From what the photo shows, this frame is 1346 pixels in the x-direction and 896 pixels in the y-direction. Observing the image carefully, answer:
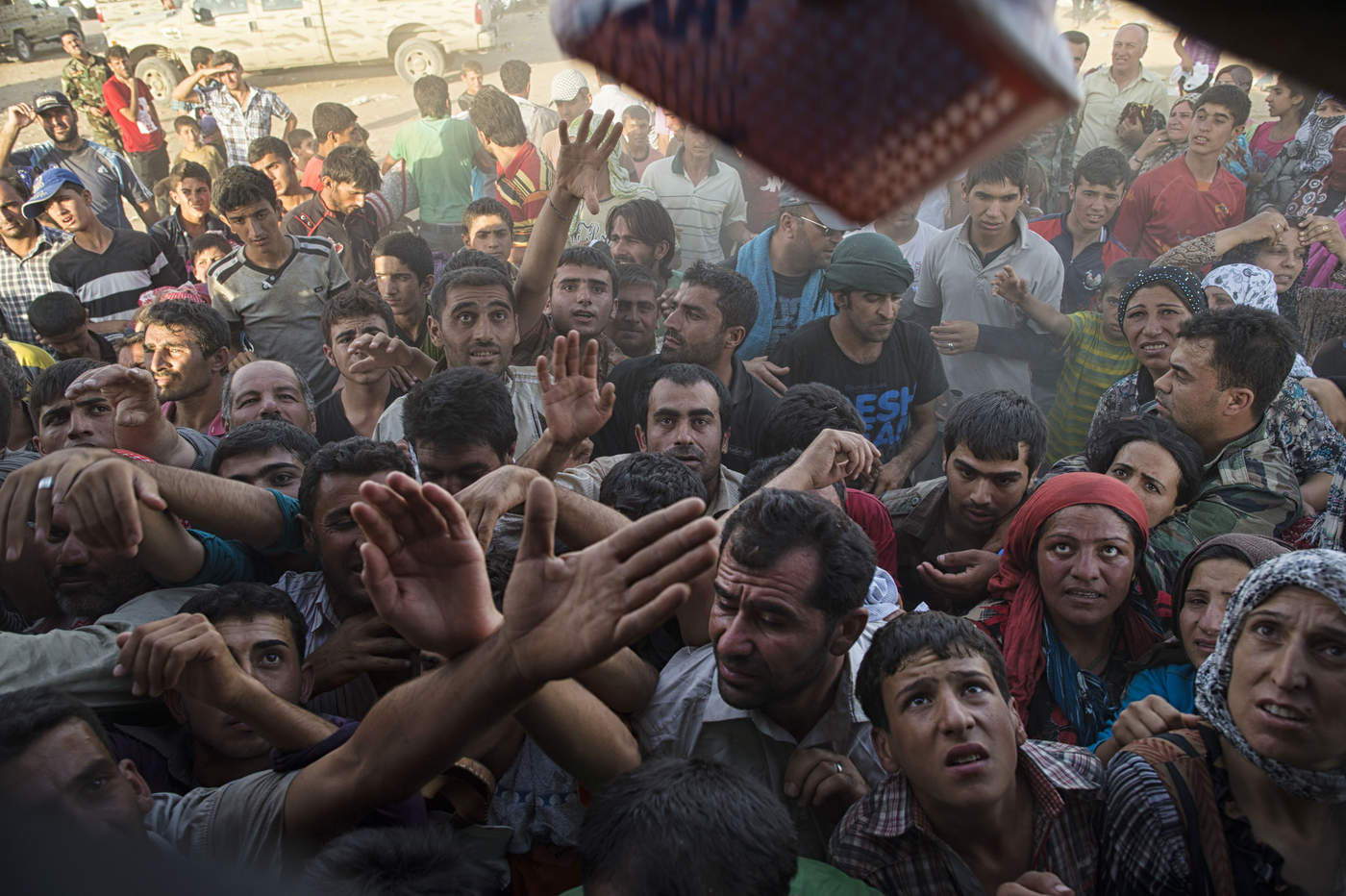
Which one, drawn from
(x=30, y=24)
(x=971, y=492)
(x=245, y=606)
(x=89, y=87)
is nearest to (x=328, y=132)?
(x=89, y=87)

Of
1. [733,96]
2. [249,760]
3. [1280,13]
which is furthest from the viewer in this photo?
[249,760]

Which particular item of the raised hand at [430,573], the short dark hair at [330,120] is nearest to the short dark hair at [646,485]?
the raised hand at [430,573]

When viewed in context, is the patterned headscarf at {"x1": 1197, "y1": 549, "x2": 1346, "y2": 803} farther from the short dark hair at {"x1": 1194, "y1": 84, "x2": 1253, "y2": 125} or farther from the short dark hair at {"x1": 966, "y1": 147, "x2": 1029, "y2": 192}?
the short dark hair at {"x1": 1194, "y1": 84, "x2": 1253, "y2": 125}

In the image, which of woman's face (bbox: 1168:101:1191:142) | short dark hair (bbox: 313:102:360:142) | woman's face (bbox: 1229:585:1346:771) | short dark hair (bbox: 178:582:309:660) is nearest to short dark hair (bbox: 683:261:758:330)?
short dark hair (bbox: 178:582:309:660)

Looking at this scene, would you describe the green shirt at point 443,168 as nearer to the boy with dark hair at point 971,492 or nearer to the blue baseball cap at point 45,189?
the blue baseball cap at point 45,189

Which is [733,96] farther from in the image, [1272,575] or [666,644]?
[666,644]

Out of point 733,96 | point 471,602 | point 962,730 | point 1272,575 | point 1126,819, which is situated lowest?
point 1126,819

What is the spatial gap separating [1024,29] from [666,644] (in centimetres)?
247

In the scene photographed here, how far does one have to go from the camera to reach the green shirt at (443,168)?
891cm

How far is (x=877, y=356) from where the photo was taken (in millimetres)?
4898

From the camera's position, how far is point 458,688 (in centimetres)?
186

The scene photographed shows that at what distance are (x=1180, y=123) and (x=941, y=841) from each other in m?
6.97

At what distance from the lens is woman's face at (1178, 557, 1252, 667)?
101 inches

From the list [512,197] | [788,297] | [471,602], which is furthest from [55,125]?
[471,602]
